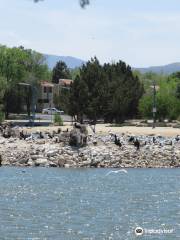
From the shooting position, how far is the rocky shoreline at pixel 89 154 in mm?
63281

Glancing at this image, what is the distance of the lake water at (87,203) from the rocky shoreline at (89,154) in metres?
2.73

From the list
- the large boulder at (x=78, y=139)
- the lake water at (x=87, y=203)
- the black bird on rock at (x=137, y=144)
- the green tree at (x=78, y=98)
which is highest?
the green tree at (x=78, y=98)

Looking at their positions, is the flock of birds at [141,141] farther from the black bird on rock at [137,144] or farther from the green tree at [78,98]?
the green tree at [78,98]

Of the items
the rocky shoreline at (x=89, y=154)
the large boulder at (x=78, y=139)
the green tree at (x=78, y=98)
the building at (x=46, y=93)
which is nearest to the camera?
the rocky shoreline at (x=89, y=154)

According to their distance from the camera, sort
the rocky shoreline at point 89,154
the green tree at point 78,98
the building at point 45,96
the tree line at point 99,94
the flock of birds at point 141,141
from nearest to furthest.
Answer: the rocky shoreline at point 89,154
the flock of birds at point 141,141
the green tree at point 78,98
the tree line at point 99,94
the building at point 45,96

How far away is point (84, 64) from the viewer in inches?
4075

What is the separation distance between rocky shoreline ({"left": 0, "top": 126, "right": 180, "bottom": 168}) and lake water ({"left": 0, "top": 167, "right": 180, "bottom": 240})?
2732 millimetres

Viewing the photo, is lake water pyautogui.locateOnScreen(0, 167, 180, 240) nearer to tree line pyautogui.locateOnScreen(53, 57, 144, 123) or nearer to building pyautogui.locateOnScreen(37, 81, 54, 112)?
tree line pyautogui.locateOnScreen(53, 57, 144, 123)

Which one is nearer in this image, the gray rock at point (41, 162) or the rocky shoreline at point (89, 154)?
the gray rock at point (41, 162)

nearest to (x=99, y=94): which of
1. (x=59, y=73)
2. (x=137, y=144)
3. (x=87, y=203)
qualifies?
(x=137, y=144)

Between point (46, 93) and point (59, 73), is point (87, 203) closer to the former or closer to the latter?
point (46, 93)

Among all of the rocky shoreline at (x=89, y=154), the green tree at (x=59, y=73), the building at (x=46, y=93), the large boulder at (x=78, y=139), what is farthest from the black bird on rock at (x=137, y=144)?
the green tree at (x=59, y=73)

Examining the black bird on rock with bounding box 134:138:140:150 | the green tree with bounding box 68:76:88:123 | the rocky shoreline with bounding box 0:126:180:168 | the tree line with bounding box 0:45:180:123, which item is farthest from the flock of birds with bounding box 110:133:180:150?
the tree line with bounding box 0:45:180:123

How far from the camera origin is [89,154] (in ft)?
212
